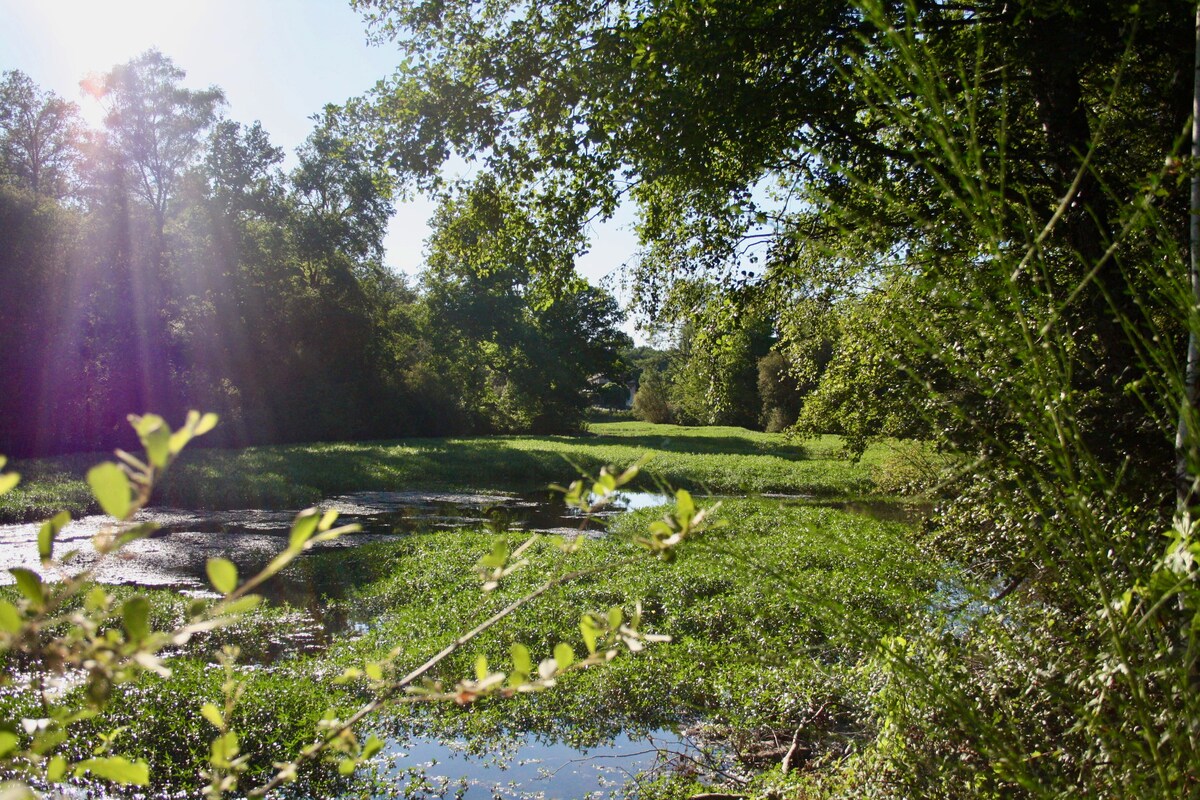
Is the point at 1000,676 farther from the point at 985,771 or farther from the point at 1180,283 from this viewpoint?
the point at 1180,283

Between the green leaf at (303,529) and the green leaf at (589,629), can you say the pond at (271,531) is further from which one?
the green leaf at (303,529)

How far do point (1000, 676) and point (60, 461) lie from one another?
75.3 feet

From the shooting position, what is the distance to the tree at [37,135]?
2675cm

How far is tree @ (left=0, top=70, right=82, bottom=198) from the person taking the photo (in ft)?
87.8

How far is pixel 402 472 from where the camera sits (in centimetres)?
2372

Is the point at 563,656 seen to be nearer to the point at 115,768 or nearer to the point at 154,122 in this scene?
the point at 115,768

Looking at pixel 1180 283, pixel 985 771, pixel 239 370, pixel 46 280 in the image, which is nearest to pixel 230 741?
pixel 1180 283

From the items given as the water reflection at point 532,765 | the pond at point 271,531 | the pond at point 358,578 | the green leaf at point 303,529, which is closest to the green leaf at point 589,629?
the pond at point 358,578

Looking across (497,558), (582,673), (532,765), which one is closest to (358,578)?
(582,673)

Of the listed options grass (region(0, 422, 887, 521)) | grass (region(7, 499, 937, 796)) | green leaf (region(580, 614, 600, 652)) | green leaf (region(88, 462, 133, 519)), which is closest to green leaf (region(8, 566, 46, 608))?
green leaf (region(88, 462, 133, 519))

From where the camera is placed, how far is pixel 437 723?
18.4 feet

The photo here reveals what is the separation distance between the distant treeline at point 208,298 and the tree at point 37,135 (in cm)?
5

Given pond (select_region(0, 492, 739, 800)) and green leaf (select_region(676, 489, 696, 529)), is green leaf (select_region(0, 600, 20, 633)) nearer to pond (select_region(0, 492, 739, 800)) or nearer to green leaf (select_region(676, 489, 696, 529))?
pond (select_region(0, 492, 739, 800))

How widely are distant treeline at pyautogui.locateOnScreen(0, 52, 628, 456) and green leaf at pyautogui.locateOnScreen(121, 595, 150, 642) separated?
53.6ft
